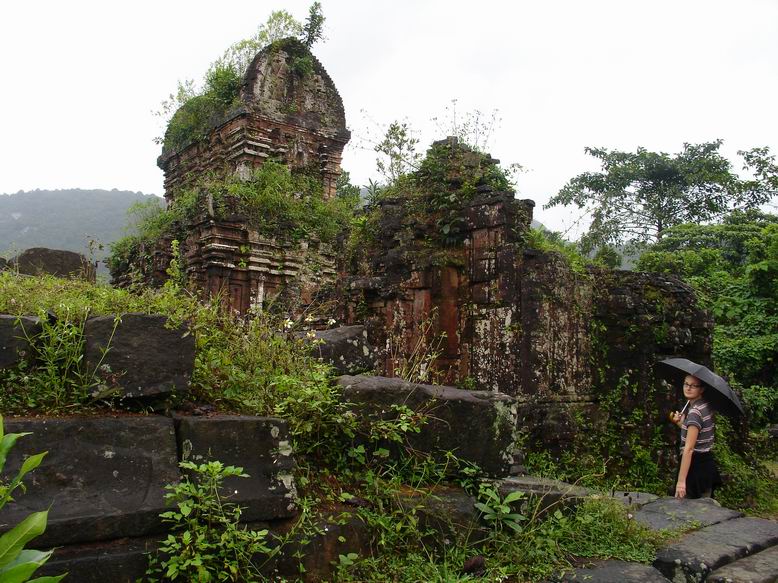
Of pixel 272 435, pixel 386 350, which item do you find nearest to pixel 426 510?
pixel 272 435

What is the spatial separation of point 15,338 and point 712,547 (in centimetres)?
331

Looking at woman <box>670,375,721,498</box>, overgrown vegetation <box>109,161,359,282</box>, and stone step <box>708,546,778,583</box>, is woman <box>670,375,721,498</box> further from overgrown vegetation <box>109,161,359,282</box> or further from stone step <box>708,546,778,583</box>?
overgrown vegetation <box>109,161,359,282</box>

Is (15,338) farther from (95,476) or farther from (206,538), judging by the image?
(206,538)

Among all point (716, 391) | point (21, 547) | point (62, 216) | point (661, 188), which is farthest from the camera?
point (62, 216)

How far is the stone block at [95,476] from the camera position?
84.7 inches

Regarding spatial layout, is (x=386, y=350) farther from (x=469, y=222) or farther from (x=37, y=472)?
(x=37, y=472)

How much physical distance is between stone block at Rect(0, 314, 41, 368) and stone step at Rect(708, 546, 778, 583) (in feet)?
10.1

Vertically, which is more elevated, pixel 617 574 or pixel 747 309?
pixel 747 309

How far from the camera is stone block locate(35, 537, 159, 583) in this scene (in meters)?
2.08

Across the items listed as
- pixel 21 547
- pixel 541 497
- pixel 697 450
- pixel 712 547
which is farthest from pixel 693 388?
pixel 21 547

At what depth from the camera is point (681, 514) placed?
12.3 ft

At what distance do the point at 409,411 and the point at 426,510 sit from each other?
0.45 m

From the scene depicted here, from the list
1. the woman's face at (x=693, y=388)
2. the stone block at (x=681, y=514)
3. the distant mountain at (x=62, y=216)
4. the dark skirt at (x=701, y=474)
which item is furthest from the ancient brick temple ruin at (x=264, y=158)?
the distant mountain at (x=62, y=216)

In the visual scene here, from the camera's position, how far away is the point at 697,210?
28.4 meters
